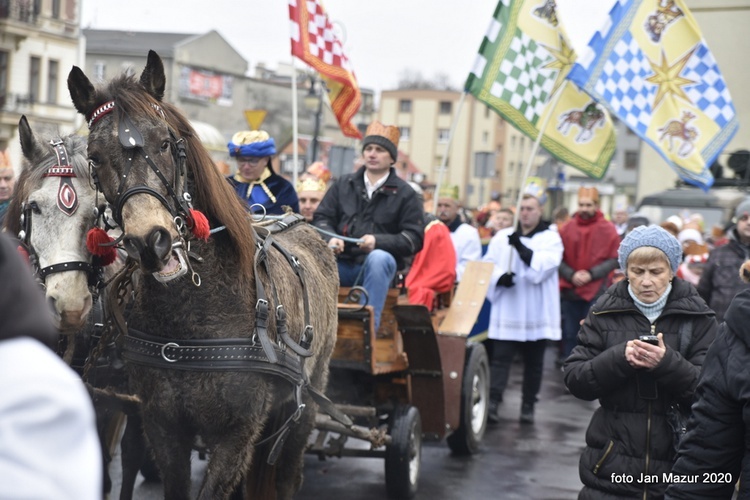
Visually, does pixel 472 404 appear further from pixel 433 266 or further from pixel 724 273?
pixel 724 273

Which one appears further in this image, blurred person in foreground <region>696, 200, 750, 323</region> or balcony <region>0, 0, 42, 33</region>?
balcony <region>0, 0, 42, 33</region>

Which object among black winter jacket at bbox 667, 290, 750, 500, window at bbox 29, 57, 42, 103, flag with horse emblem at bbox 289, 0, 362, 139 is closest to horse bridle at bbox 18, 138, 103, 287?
black winter jacket at bbox 667, 290, 750, 500

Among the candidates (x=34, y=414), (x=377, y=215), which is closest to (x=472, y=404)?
(x=377, y=215)

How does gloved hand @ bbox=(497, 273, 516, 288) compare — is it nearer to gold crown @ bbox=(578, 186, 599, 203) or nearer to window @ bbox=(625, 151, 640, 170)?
gold crown @ bbox=(578, 186, 599, 203)

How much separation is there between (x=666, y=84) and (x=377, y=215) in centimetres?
505

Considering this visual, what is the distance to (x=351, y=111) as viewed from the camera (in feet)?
32.6

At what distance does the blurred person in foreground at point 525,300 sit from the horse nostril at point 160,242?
679 centimetres

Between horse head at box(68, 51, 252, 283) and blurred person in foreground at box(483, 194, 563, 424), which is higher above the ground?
horse head at box(68, 51, 252, 283)

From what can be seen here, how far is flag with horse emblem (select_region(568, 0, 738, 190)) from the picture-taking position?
1043 centimetres

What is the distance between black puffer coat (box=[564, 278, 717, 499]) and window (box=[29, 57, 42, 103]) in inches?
1738

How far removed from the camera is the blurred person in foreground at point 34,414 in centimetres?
145

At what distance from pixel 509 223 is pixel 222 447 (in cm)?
921

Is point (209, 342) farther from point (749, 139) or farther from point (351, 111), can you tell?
point (749, 139)

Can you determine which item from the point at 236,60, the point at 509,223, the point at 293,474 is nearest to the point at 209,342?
the point at 293,474
